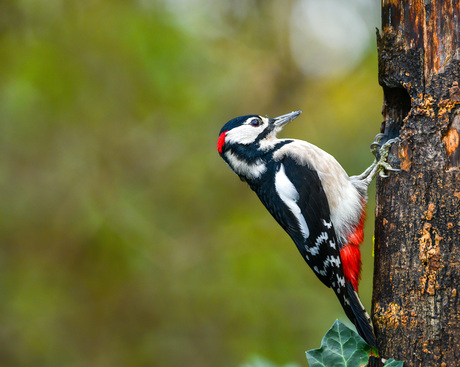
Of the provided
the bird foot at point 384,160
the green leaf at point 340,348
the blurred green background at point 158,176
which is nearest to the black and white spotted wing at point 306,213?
the bird foot at point 384,160

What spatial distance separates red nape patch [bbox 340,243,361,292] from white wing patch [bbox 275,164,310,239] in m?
0.26

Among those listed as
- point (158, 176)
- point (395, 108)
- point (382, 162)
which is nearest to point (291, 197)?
point (382, 162)

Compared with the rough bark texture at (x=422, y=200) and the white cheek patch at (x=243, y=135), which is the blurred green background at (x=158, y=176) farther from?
the rough bark texture at (x=422, y=200)

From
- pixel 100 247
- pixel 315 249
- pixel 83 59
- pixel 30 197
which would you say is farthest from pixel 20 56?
pixel 315 249

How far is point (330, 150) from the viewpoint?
220 inches

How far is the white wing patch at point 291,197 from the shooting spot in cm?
277

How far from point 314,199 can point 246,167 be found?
0.46m

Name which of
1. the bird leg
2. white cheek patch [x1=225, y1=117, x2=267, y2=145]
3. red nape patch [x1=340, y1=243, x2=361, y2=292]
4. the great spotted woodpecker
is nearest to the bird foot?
the bird leg

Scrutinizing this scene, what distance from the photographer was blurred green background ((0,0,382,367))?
16.4 ft

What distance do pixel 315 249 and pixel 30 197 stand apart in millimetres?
3430

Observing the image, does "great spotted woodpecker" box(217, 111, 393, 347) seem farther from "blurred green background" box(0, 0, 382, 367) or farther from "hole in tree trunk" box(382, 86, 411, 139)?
"blurred green background" box(0, 0, 382, 367)

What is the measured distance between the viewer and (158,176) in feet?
17.8

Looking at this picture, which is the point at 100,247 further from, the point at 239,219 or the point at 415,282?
the point at 415,282

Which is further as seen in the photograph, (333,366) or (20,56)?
(20,56)
